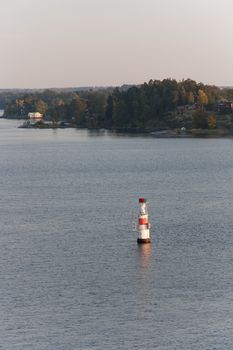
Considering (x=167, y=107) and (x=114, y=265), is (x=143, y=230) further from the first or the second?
(x=167, y=107)

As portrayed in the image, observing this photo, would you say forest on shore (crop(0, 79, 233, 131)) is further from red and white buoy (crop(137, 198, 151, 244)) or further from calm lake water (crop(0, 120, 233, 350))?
red and white buoy (crop(137, 198, 151, 244))

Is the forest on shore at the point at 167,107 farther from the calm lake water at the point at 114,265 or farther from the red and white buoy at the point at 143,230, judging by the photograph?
the red and white buoy at the point at 143,230

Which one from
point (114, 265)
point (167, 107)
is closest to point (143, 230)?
point (114, 265)

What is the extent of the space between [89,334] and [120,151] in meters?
84.3

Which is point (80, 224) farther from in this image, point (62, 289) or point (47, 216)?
point (62, 289)

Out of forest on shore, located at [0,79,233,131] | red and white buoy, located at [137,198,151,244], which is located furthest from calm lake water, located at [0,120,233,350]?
forest on shore, located at [0,79,233,131]

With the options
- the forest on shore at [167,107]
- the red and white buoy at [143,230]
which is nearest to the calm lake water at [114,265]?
the red and white buoy at [143,230]

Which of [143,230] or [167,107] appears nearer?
[143,230]

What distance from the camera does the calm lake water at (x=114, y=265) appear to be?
93.0 ft

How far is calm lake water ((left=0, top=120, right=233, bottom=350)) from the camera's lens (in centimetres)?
2834

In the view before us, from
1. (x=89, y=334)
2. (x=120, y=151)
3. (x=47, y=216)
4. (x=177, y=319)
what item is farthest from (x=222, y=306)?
(x=120, y=151)

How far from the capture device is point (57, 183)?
7162cm

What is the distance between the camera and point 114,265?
3691 centimetres

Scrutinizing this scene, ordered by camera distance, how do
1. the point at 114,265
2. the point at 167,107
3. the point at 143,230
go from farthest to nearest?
the point at 167,107
the point at 143,230
the point at 114,265
